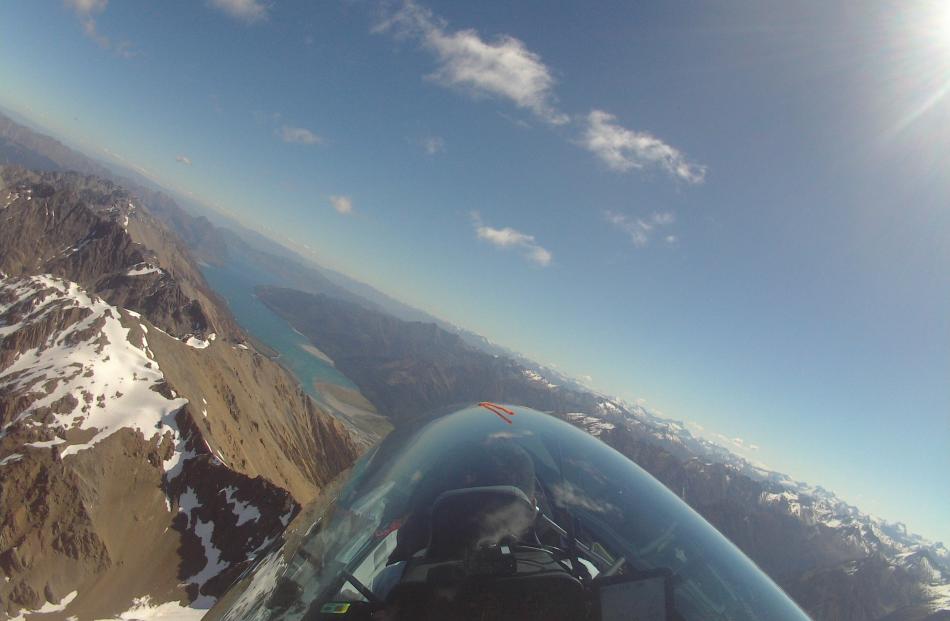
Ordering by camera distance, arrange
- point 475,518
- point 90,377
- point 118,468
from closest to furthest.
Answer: point 475,518
point 118,468
point 90,377

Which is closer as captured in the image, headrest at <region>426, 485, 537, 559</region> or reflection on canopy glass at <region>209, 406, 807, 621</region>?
reflection on canopy glass at <region>209, 406, 807, 621</region>

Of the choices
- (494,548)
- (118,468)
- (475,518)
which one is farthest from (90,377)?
(494,548)

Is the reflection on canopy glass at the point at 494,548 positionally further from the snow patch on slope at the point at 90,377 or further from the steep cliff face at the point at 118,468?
the snow patch on slope at the point at 90,377

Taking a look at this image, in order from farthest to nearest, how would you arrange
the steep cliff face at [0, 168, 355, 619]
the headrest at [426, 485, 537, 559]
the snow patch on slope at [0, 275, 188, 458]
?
the snow patch on slope at [0, 275, 188, 458] < the steep cliff face at [0, 168, 355, 619] < the headrest at [426, 485, 537, 559]

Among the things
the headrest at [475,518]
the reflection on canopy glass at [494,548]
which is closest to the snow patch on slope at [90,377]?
the reflection on canopy glass at [494,548]

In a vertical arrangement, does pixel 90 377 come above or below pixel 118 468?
above

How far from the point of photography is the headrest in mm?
2512

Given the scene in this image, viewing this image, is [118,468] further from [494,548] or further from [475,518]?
[494,548]

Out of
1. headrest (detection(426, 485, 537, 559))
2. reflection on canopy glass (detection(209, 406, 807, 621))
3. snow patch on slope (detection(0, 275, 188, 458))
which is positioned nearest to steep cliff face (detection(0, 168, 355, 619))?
snow patch on slope (detection(0, 275, 188, 458))

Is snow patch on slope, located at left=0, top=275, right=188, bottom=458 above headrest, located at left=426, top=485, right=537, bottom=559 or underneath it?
underneath

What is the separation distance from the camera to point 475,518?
2715 millimetres

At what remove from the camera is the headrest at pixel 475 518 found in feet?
8.24

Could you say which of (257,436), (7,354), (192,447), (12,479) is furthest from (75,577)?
(7,354)

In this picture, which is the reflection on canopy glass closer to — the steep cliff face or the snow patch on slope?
the steep cliff face
